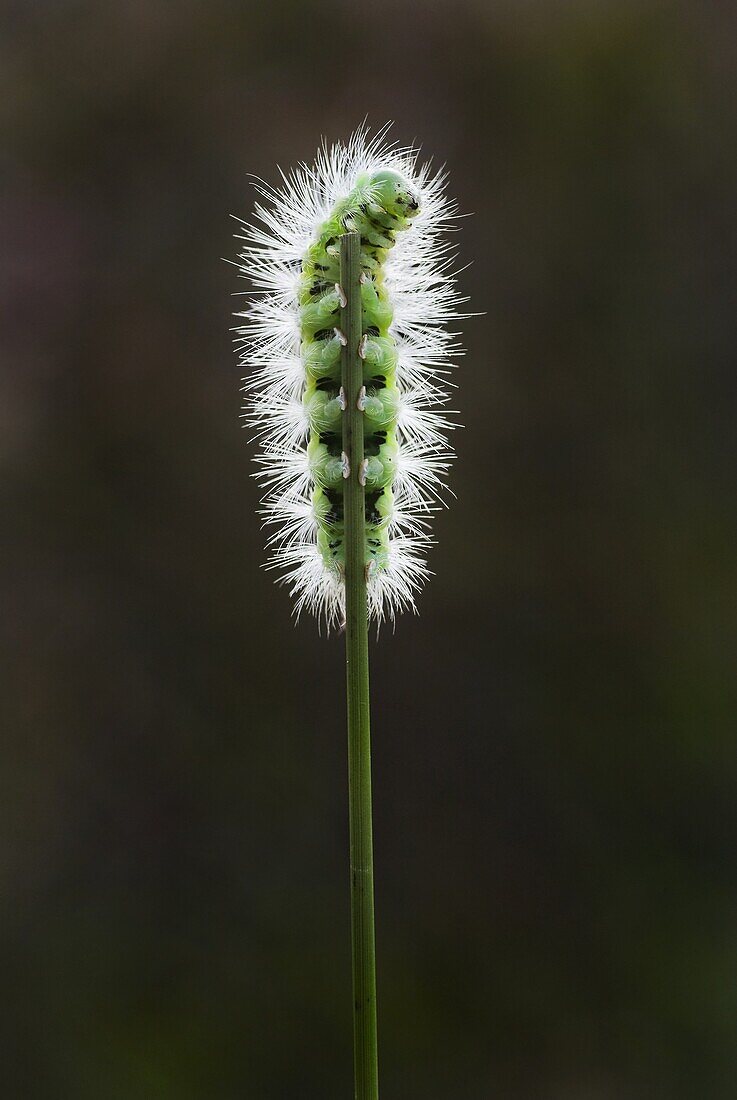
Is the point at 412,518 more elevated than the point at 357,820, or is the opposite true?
the point at 412,518

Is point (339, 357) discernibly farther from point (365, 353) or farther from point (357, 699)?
point (357, 699)

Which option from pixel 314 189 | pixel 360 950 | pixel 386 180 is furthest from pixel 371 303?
pixel 360 950

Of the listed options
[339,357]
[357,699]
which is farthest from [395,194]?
[357,699]

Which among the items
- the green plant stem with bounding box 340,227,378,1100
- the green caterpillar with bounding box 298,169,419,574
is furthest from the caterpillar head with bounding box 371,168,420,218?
the green plant stem with bounding box 340,227,378,1100

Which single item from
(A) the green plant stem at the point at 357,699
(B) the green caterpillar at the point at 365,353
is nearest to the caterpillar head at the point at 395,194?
(B) the green caterpillar at the point at 365,353

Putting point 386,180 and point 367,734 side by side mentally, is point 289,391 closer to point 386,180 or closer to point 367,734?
point 386,180

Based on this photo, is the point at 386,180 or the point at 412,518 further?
the point at 412,518

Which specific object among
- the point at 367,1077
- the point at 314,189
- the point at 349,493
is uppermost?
the point at 314,189

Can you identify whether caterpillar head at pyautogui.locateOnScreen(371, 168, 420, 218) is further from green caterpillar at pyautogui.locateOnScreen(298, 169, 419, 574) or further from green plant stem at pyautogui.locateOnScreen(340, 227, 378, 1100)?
green plant stem at pyautogui.locateOnScreen(340, 227, 378, 1100)
